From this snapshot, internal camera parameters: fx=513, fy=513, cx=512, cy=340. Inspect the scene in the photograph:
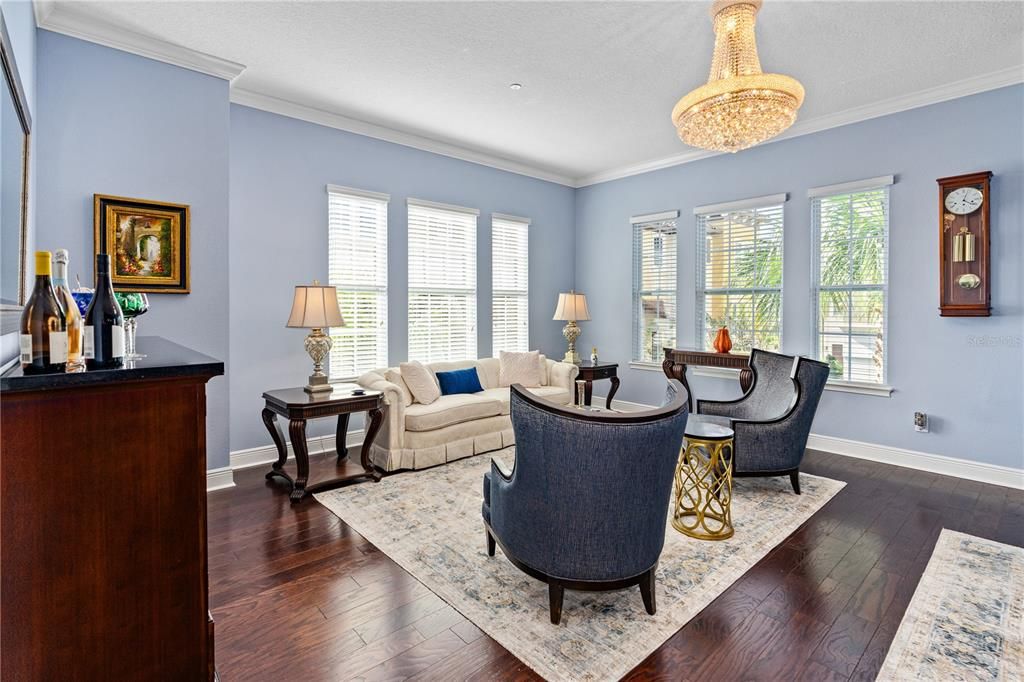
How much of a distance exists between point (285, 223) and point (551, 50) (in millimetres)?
2578

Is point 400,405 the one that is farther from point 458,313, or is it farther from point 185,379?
point 185,379

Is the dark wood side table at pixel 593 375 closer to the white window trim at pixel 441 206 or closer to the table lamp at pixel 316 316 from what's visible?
the white window trim at pixel 441 206

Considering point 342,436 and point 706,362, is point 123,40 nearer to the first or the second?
point 342,436

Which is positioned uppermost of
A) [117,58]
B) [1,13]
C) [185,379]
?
[117,58]

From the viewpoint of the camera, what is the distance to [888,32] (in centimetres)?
321

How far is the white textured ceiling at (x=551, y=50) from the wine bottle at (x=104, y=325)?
231cm

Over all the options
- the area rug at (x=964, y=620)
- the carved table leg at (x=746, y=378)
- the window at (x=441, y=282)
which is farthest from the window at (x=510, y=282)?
the area rug at (x=964, y=620)

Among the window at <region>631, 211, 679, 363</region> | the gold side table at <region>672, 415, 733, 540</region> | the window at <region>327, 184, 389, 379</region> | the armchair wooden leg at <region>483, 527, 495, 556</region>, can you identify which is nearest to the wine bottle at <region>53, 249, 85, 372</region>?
the armchair wooden leg at <region>483, 527, 495, 556</region>

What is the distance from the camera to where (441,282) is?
545cm

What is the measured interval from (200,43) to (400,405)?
9.27ft

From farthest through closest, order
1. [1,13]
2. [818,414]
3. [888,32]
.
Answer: [818,414]
[888,32]
[1,13]

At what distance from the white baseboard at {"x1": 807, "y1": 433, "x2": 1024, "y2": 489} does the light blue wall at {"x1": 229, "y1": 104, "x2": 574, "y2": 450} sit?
4.15 metres

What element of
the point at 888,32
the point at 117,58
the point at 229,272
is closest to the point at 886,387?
the point at 888,32

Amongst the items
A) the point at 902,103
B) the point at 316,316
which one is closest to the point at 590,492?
the point at 316,316
